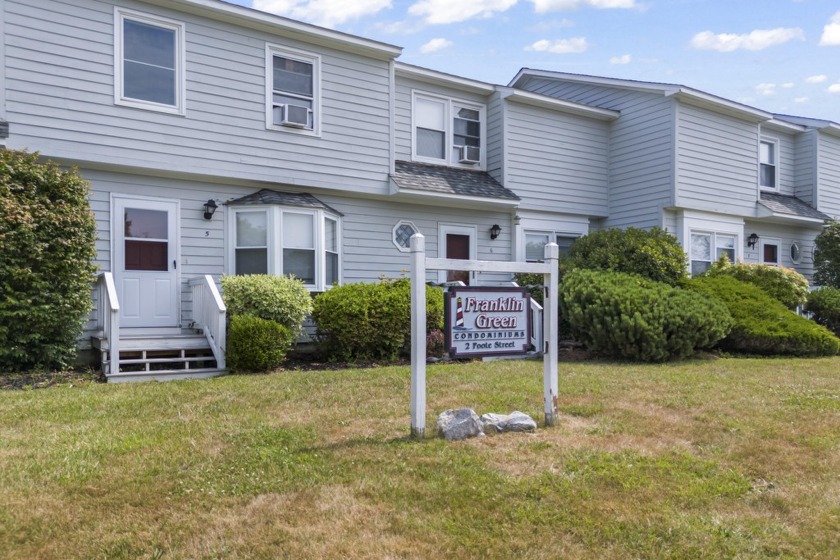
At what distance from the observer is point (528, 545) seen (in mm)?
3318

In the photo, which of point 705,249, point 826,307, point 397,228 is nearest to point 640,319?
point 397,228

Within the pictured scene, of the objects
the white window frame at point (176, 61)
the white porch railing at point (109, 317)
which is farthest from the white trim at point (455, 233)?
the white porch railing at point (109, 317)

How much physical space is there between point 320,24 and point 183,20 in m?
2.35

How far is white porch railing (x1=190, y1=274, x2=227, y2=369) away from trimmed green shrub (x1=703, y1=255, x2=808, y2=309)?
10905mm

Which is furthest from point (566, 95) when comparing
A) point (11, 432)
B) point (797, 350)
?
point (11, 432)

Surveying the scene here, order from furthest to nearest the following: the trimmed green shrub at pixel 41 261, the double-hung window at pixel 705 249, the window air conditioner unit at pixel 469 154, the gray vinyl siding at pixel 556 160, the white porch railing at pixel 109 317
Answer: the double-hung window at pixel 705 249 → the gray vinyl siding at pixel 556 160 → the window air conditioner unit at pixel 469 154 → the white porch railing at pixel 109 317 → the trimmed green shrub at pixel 41 261

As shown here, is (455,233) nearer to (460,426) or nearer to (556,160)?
(556,160)

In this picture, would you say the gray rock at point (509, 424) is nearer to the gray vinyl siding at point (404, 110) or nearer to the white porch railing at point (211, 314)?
the white porch railing at point (211, 314)

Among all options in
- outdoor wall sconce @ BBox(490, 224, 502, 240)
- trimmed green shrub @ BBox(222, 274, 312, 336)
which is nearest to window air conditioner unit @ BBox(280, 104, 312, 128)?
trimmed green shrub @ BBox(222, 274, 312, 336)

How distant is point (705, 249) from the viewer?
54.4 ft

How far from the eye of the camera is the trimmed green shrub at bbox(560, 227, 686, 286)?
1320cm

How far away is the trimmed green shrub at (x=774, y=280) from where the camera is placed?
47.1 ft

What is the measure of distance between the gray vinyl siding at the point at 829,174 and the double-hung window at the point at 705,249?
5006 mm

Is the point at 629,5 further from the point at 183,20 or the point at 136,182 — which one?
the point at 136,182
